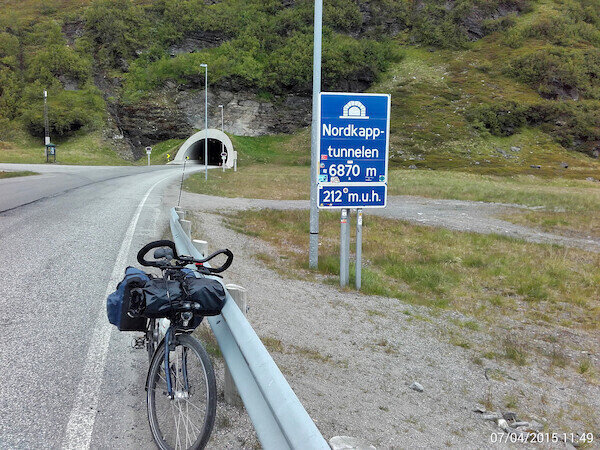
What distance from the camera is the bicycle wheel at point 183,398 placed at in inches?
116

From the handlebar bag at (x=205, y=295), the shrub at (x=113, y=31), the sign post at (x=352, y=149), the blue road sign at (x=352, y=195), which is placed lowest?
the handlebar bag at (x=205, y=295)

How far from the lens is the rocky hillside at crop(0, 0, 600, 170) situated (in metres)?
60.8

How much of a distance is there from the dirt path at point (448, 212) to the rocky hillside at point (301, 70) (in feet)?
96.1

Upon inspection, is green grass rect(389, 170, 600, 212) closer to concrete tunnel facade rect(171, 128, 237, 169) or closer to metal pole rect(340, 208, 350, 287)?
concrete tunnel facade rect(171, 128, 237, 169)

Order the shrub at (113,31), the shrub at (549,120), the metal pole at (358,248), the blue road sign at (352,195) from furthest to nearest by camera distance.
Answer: the shrub at (113,31) < the shrub at (549,120) < the metal pole at (358,248) < the blue road sign at (352,195)

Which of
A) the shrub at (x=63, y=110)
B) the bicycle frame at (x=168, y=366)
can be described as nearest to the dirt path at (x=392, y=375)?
the bicycle frame at (x=168, y=366)

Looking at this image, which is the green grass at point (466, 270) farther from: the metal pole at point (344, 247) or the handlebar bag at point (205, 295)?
the handlebar bag at point (205, 295)

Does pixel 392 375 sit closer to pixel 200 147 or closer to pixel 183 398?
pixel 183 398

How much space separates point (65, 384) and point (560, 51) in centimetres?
8990

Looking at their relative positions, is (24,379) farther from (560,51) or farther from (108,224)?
(560,51)

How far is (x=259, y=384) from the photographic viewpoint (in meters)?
2.61

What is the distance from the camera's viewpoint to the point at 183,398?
10.1ft

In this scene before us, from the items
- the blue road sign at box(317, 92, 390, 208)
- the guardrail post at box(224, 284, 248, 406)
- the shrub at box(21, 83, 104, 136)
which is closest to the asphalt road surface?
the guardrail post at box(224, 284, 248, 406)

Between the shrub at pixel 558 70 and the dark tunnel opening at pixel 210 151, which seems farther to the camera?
the shrub at pixel 558 70
